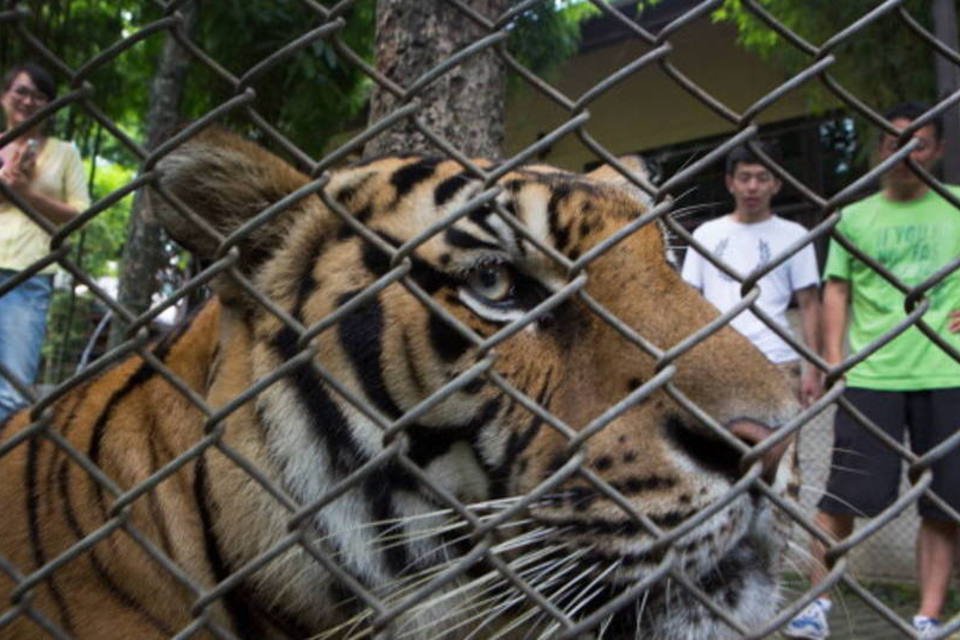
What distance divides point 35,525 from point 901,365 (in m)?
3.76

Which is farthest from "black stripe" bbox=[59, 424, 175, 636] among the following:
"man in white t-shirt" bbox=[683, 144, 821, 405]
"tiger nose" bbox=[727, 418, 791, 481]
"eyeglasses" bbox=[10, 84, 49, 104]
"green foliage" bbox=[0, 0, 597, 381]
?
"green foliage" bbox=[0, 0, 597, 381]

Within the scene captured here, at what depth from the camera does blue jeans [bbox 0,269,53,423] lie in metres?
4.77

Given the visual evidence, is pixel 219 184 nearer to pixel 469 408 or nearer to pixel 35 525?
pixel 469 408

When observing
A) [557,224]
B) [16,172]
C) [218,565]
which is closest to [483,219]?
[557,224]

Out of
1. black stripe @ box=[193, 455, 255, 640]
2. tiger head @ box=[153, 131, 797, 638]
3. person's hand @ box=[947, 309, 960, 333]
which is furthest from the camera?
person's hand @ box=[947, 309, 960, 333]

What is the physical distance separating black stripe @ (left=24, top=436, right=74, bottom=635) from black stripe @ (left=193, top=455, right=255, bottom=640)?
0.28 m

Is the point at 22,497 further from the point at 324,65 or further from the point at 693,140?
the point at 693,140

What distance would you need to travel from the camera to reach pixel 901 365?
469 centimetres

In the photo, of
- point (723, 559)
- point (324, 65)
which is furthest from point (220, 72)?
point (324, 65)

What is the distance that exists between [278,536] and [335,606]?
0.18m

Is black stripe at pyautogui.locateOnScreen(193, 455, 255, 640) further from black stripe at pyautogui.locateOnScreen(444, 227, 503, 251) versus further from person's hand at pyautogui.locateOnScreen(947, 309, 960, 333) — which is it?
person's hand at pyautogui.locateOnScreen(947, 309, 960, 333)

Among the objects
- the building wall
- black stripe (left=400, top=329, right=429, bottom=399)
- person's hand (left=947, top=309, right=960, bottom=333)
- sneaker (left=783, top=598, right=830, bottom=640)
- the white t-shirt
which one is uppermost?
black stripe (left=400, top=329, right=429, bottom=399)

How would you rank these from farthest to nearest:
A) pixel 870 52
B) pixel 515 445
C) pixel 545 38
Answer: pixel 545 38 → pixel 870 52 → pixel 515 445

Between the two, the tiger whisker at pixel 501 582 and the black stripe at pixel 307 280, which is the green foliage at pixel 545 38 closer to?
the black stripe at pixel 307 280
